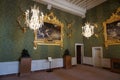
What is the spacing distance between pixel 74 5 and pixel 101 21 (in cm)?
286

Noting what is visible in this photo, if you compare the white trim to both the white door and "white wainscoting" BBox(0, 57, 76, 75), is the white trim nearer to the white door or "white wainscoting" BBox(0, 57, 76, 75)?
the white door

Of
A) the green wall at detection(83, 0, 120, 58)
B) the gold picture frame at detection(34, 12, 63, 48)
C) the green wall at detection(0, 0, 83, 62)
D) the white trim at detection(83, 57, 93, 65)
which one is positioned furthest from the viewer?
the white trim at detection(83, 57, 93, 65)

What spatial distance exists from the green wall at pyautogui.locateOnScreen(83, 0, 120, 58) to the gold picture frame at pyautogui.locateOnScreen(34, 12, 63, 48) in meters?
3.10

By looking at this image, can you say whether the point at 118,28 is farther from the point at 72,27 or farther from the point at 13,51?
the point at 13,51

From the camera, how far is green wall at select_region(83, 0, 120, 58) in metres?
8.09

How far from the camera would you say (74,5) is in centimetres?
954

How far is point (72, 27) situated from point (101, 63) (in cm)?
426

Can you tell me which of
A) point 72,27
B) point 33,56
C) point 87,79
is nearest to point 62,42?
point 72,27

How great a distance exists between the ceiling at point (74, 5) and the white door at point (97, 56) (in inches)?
149

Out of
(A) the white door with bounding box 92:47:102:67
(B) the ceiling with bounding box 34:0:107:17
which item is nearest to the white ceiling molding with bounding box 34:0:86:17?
(B) the ceiling with bounding box 34:0:107:17

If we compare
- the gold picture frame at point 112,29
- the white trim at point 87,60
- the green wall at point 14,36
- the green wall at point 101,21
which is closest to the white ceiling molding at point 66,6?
the green wall at point 14,36

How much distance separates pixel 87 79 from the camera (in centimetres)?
556

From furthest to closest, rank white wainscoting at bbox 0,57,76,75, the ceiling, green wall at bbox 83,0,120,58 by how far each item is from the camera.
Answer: the ceiling, green wall at bbox 83,0,120,58, white wainscoting at bbox 0,57,76,75

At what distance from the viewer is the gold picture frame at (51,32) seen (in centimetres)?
777
